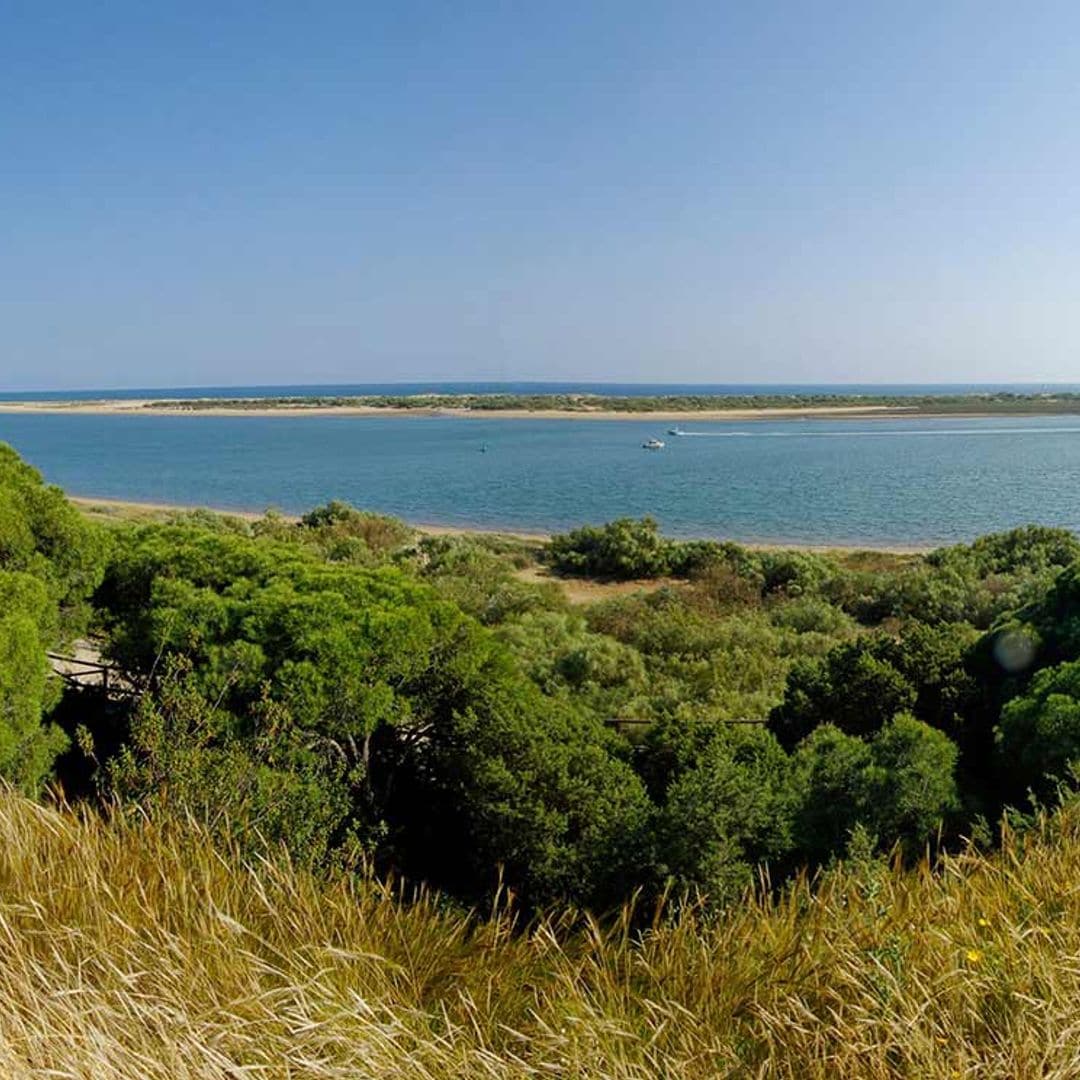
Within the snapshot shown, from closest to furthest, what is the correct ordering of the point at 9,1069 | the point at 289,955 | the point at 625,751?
the point at 9,1069 → the point at 289,955 → the point at 625,751

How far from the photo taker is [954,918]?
2.78 meters

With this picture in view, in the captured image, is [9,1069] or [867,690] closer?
[9,1069]

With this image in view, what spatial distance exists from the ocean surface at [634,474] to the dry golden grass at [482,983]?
2974 centimetres

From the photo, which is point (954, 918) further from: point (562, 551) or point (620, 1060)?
point (562, 551)

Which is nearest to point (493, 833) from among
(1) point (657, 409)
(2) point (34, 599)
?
(2) point (34, 599)

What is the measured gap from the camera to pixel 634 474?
2110 inches

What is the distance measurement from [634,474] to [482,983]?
51.5 m

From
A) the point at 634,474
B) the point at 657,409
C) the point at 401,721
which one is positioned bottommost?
the point at 401,721

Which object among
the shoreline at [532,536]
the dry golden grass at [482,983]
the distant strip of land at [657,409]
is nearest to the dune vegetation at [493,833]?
the dry golden grass at [482,983]

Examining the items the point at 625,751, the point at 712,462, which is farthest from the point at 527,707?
the point at 712,462

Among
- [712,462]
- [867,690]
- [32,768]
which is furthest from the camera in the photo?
[712,462]

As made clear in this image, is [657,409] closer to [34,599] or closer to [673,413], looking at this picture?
[673,413]

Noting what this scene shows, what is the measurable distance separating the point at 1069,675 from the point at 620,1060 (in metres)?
6.57

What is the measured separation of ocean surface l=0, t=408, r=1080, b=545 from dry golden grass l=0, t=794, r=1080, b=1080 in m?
29.7
